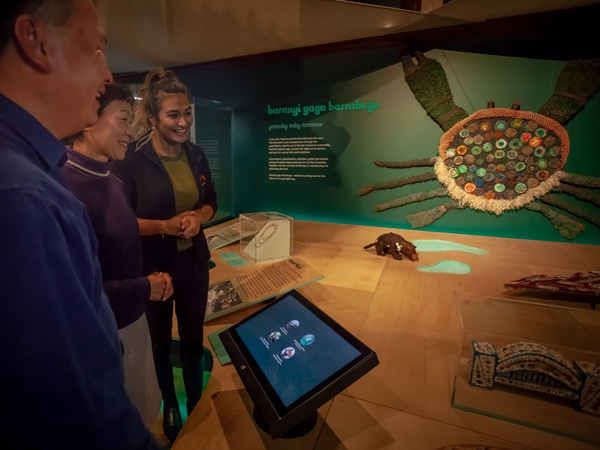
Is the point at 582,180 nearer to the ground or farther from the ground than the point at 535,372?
farther from the ground

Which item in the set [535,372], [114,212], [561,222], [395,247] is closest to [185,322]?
[114,212]

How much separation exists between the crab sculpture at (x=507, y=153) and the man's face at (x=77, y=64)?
2127mm

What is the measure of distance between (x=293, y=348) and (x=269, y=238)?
1.02m

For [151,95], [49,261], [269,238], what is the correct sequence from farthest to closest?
[269,238] → [151,95] → [49,261]

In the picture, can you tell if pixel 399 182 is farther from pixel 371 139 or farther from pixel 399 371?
pixel 399 371

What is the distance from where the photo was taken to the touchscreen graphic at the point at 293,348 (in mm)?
536

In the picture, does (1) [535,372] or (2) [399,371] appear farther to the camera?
(2) [399,371]

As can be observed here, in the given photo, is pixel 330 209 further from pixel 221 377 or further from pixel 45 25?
pixel 45 25

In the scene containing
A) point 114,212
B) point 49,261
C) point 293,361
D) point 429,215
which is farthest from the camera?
point 429,215

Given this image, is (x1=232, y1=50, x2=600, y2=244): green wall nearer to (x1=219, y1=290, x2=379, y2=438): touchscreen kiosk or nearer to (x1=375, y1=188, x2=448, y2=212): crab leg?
(x1=375, y1=188, x2=448, y2=212): crab leg

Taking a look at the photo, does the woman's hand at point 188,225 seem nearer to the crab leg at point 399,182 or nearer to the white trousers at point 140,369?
the white trousers at point 140,369

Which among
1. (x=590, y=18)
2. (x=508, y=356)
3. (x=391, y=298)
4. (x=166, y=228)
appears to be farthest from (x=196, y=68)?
(x=508, y=356)

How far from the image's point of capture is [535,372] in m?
0.65

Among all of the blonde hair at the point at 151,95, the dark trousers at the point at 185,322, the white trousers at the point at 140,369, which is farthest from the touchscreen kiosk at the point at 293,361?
the blonde hair at the point at 151,95
